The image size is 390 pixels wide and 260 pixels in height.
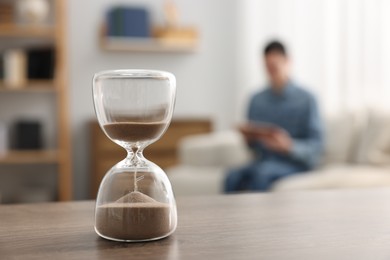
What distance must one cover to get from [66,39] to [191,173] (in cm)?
164

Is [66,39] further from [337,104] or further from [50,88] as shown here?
[337,104]

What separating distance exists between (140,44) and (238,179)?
5.72ft

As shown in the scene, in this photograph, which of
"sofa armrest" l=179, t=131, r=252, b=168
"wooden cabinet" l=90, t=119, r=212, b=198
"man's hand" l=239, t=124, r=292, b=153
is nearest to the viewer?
"man's hand" l=239, t=124, r=292, b=153

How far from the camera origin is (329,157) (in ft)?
11.3

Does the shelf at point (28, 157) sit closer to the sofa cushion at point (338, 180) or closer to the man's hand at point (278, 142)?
the man's hand at point (278, 142)

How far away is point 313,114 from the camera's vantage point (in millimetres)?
3207

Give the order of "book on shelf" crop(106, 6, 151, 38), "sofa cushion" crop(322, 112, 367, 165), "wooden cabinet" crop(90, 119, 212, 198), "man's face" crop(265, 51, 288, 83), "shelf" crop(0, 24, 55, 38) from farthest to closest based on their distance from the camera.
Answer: "book on shelf" crop(106, 6, 151, 38) → "wooden cabinet" crop(90, 119, 212, 198) → "shelf" crop(0, 24, 55, 38) → "sofa cushion" crop(322, 112, 367, 165) → "man's face" crop(265, 51, 288, 83)

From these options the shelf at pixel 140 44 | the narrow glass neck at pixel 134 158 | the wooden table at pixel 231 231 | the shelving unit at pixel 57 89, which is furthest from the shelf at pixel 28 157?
the narrow glass neck at pixel 134 158

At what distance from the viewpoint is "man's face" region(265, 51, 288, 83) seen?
129 inches

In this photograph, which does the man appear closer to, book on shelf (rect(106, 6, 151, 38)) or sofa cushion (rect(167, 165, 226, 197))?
sofa cushion (rect(167, 165, 226, 197))

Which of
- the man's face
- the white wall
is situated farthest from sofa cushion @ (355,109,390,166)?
the white wall

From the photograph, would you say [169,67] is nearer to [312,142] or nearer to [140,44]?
[140,44]

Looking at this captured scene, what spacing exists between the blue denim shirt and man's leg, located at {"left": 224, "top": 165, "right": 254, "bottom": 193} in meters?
0.17

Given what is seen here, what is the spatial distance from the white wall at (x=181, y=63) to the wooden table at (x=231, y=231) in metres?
3.44
